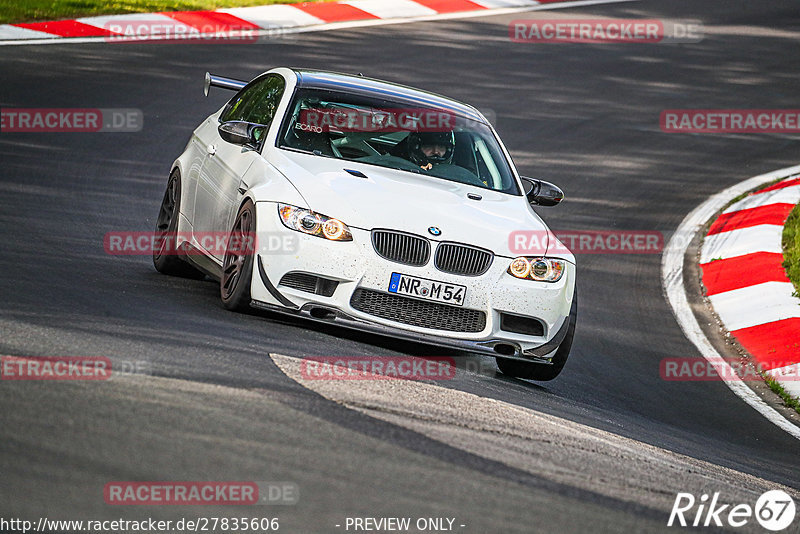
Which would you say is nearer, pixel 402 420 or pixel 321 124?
pixel 402 420

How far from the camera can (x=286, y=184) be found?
6.77 m

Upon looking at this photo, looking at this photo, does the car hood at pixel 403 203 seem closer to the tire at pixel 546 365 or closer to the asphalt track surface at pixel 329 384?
the tire at pixel 546 365

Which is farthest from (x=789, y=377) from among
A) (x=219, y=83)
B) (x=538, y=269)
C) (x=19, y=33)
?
(x=19, y=33)

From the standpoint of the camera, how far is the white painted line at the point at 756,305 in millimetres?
9766

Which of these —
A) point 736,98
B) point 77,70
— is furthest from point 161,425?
point 736,98

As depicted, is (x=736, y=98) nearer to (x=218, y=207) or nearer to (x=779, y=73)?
(x=779, y=73)

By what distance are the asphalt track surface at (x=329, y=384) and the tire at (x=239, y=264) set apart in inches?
6.6

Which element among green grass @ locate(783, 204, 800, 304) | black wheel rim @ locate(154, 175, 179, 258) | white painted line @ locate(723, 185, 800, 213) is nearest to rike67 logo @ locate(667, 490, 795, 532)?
black wheel rim @ locate(154, 175, 179, 258)

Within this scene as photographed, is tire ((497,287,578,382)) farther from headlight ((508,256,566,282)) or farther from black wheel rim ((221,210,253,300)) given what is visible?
black wheel rim ((221,210,253,300))

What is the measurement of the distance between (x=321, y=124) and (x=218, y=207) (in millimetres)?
871

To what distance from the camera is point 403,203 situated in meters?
6.78

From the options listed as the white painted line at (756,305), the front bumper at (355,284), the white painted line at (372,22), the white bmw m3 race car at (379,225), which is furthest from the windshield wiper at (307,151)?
the white painted line at (372,22)

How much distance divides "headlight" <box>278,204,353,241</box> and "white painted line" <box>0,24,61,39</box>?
410 inches

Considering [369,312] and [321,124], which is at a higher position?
[321,124]
